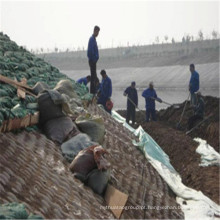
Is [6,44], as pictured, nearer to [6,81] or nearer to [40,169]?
[6,81]

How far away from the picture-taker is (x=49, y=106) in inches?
173

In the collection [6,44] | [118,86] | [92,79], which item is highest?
[6,44]

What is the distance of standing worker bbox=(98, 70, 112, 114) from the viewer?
873 cm

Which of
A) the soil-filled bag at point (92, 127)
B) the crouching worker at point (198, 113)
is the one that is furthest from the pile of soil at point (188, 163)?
the soil-filled bag at point (92, 127)

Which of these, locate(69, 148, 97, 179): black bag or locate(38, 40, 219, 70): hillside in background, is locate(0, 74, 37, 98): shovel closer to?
locate(69, 148, 97, 179): black bag

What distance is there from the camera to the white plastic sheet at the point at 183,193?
4184 millimetres

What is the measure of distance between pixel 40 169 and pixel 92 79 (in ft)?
17.7

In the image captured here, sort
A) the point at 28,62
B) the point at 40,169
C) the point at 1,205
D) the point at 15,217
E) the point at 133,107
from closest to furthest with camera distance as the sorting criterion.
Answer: the point at 15,217 → the point at 1,205 → the point at 40,169 → the point at 28,62 → the point at 133,107

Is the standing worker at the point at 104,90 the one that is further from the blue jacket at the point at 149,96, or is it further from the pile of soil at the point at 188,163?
the blue jacket at the point at 149,96

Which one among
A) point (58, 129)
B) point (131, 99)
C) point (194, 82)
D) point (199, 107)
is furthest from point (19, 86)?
point (131, 99)

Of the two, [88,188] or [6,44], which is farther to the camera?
[6,44]

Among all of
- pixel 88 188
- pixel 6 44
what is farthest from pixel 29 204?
pixel 6 44

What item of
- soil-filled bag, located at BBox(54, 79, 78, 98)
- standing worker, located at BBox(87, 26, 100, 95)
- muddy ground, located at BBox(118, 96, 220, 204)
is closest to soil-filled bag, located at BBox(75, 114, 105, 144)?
soil-filled bag, located at BBox(54, 79, 78, 98)

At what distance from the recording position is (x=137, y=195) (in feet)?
13.2
